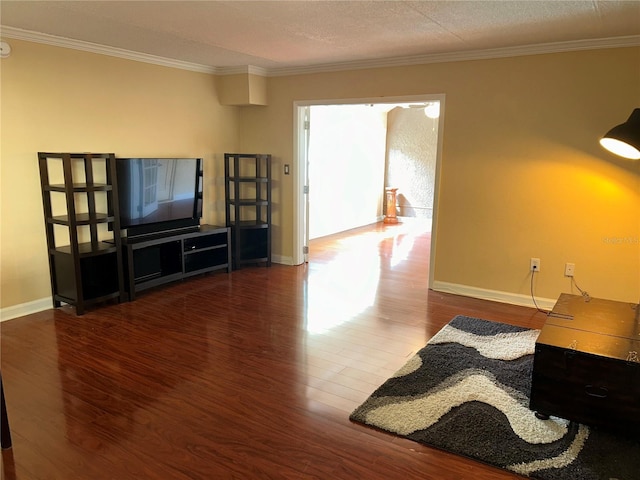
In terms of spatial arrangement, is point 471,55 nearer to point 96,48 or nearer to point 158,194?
point 158,194

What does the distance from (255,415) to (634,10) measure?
3.36 meters

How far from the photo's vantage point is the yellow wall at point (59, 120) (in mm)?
3732

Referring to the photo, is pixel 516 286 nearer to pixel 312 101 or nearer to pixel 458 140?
pixel 458 140

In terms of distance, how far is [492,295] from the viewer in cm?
448

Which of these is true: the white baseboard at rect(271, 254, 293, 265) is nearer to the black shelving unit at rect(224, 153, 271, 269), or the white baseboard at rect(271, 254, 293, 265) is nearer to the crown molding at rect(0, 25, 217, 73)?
the black shelving unit at rect(224, 153, 271, 269)

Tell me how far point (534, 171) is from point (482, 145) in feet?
1.69

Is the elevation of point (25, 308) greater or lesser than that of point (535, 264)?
lesser

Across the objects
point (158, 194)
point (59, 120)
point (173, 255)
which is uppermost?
point (59, 120)

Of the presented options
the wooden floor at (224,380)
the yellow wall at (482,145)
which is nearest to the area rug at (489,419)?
the wooden floor at (224,380)

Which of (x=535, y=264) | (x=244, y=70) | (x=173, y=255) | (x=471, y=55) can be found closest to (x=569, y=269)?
(x=535, y=264)

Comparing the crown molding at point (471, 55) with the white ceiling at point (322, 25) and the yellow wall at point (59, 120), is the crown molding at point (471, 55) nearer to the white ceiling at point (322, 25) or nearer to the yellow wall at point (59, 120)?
the white ceiling at point (322, 25)

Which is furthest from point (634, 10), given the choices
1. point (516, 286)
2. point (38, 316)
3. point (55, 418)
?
point (38, 316)

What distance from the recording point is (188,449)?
2232mm

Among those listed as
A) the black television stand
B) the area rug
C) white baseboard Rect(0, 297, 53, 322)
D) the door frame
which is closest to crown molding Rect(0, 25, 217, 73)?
the door frame
